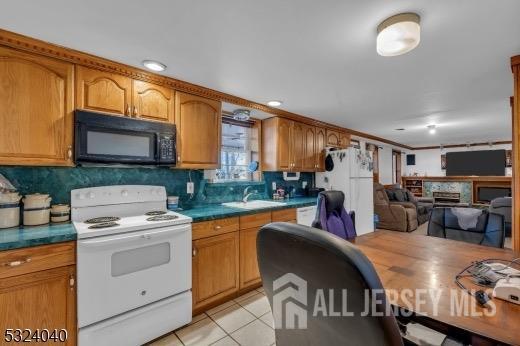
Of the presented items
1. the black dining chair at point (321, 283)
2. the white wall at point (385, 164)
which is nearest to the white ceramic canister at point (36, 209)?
the black dining chair at point (321, 283)

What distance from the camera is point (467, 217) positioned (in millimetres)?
1959

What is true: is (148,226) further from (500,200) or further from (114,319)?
(500,200)

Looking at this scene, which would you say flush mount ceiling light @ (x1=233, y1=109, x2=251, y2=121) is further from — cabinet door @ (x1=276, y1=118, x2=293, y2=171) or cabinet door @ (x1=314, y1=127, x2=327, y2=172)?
cabinet door @ (x1=314, y1=127, x2=327, y2=172)

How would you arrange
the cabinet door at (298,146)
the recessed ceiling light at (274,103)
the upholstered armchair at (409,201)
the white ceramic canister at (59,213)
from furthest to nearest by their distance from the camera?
1. the upholstered armchair at (409,201)
2. the cabinet door at (298,146)
3. the recessed ceiling light at (274,103)
4. the white ceramic canister at (59,213)

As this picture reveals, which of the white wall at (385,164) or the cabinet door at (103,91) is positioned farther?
the white wall at (385,164)

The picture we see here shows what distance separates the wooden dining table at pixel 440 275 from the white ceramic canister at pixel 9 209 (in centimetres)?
232

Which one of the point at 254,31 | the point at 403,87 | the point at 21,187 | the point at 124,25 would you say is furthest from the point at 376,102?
the point at 21,187

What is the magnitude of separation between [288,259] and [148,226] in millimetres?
1407

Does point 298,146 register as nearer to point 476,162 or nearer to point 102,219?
point 102,219

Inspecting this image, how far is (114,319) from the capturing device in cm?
162

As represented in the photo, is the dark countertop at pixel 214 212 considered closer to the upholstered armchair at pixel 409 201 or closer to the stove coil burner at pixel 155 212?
the stove coil burner at pixel 155 212

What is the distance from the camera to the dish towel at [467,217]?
6.32 feet

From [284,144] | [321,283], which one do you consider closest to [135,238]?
[321,283]

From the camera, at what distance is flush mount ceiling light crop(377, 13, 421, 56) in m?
1.32
